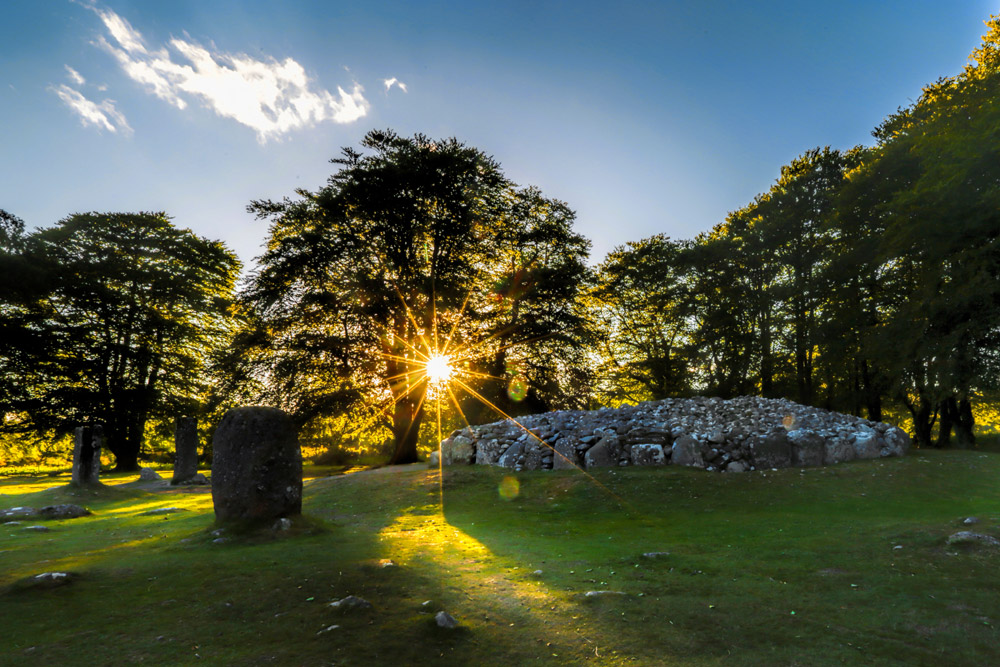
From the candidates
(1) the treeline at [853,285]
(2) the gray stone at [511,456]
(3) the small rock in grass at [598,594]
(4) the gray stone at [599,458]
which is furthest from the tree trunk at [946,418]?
(3) the small rock in grass at [598,594]

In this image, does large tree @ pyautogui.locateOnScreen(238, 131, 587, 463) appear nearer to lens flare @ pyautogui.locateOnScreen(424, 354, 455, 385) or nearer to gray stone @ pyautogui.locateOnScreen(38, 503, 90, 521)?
lens flare @ pyautogui.locateOnScreen(424, 354, 455, 385)

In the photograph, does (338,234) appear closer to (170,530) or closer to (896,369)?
(170,530)

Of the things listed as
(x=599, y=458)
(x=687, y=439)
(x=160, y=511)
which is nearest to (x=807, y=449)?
(x=687, y=439)

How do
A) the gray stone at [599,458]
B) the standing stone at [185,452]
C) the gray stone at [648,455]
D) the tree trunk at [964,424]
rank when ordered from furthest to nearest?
the standing stone at [185,452]
the tree trunk at [964,424]
the gray stone at [599,458]
the gray stone at [648,455]

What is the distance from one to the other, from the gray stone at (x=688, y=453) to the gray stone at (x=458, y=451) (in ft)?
23.3

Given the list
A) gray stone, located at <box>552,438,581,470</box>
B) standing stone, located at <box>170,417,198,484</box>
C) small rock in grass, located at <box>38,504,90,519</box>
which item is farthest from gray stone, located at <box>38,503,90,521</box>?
gray stone, located at <box>552,438,581,470</box>

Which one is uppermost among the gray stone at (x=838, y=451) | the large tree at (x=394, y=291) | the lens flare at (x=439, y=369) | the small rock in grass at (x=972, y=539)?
the large tree at (x=394, y=291)

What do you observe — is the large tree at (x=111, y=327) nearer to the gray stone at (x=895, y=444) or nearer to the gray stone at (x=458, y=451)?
the gray stone at (x=458, y=451)

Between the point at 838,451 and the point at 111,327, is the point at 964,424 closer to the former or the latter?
the point at 838,451

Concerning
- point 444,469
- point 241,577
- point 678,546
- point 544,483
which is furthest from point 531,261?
point 241,577

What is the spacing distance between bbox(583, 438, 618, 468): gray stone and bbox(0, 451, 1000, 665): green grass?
446 cm

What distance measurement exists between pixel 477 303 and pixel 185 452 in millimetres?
14997

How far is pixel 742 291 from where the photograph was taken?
102 ft

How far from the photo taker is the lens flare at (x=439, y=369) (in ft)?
85.7
